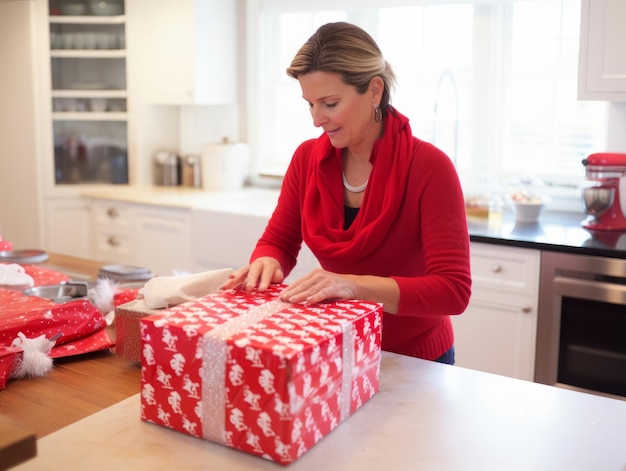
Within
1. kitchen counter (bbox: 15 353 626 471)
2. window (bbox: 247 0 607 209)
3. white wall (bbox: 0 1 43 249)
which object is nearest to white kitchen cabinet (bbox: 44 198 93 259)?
white wall (bbox: 0 1 43 249)

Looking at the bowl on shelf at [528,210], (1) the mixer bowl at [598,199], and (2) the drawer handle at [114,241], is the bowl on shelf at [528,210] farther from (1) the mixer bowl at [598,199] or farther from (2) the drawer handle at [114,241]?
(2) the drawer handle at [114,241]

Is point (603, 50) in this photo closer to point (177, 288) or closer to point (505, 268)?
point (505, 268)

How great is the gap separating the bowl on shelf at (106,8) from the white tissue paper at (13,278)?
266cm

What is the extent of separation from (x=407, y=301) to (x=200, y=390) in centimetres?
56

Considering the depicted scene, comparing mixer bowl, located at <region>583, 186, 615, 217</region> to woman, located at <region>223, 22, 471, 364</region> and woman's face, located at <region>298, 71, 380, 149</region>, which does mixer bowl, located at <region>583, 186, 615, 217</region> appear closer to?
woman, located at <region>223, 22, 471, 364</region>

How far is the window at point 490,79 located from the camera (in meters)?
3.52

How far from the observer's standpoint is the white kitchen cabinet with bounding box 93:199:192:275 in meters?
3.99

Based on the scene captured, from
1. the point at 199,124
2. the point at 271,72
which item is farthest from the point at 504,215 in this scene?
the point at 199,124

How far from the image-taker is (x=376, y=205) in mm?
1761

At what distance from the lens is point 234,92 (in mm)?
4508

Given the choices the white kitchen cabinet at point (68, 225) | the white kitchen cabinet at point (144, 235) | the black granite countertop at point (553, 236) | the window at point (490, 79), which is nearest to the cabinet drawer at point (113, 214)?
the white kitchen cabinet at point (144, 235)

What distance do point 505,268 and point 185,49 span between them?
2.18 meters

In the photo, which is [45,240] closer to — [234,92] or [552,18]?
[234,92]

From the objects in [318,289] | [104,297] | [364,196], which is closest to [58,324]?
[104,297]
